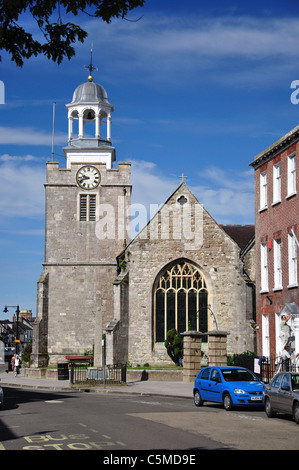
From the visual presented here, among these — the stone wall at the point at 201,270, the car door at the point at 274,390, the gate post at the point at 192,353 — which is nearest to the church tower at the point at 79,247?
the stone wall at the point at 201,270

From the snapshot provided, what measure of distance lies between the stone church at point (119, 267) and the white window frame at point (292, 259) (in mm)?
11556

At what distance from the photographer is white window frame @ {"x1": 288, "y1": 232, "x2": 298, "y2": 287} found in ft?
93.8

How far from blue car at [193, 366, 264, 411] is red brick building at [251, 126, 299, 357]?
651cm

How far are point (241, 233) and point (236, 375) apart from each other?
27.1m

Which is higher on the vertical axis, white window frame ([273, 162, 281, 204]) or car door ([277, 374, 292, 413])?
white window frame ([273, 162, 281, 204])

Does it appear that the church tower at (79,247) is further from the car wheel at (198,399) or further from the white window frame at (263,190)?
the car wheel at (198,399)

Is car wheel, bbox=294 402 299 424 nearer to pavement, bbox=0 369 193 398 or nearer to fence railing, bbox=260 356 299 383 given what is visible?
pavement, bbox=0 369 193 398

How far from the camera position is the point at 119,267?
43812 millimetres

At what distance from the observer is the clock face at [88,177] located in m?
47.1

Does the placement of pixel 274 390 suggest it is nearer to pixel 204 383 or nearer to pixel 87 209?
pixel 204 383

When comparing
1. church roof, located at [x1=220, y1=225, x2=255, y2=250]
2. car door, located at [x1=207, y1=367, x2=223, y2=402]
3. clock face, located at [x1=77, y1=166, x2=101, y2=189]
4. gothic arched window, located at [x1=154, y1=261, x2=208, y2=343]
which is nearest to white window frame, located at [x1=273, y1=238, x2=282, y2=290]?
car door, located at [x1=207, y1=367, x2=223, y2=402]
